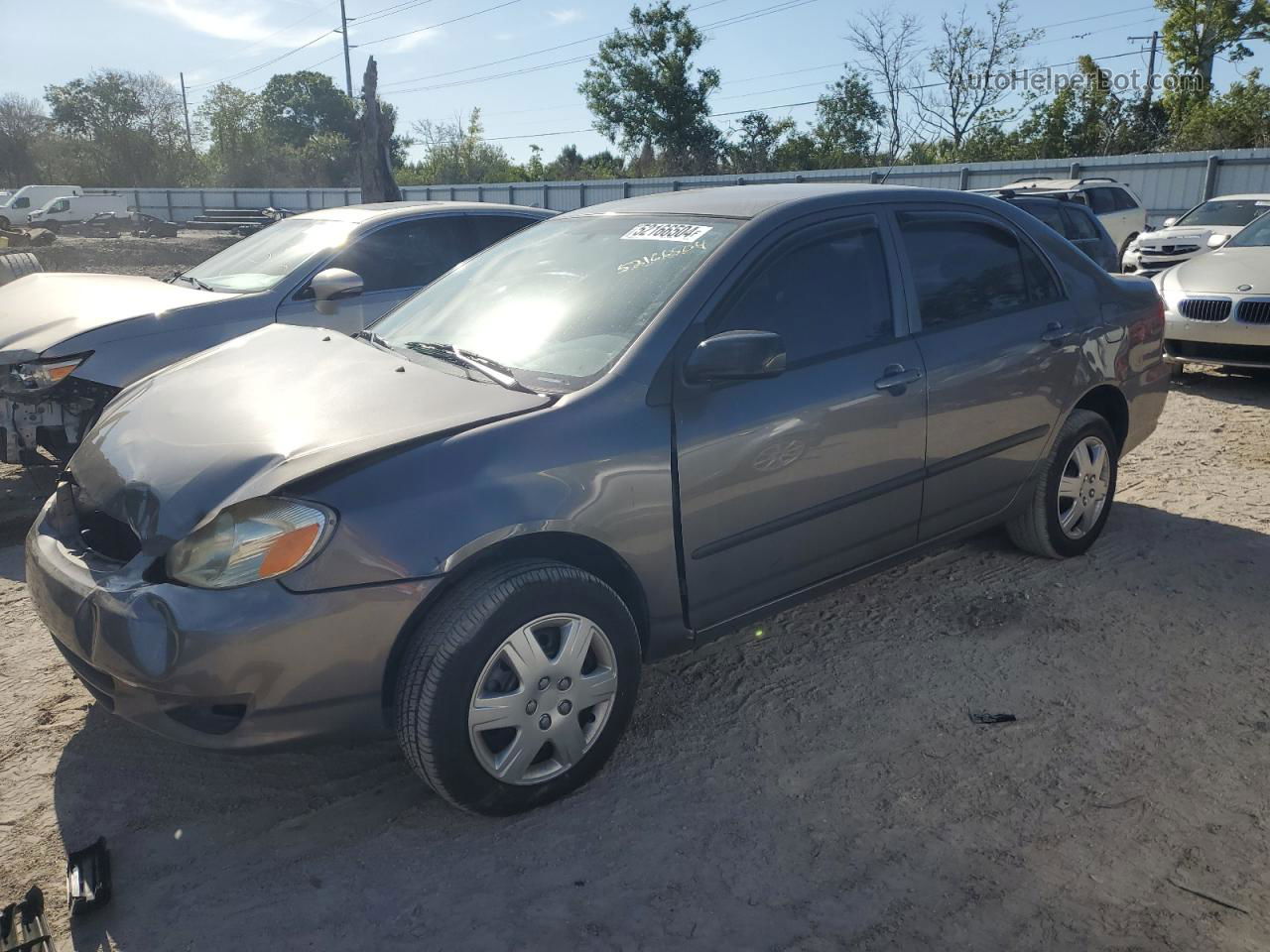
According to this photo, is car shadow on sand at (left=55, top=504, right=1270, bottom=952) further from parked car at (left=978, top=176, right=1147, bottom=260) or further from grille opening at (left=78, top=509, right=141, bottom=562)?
parked car at (left=978, top=176, right=1147, bottom=260)

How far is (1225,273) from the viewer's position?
319 inches

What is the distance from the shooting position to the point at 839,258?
11.3 feet

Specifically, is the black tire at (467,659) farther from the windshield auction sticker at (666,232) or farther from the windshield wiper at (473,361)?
the windshield auction sticker at (666,232)

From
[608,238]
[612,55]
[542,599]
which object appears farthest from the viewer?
[612,55]

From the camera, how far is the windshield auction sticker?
10.8ft

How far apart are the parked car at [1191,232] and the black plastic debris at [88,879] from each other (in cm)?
1351

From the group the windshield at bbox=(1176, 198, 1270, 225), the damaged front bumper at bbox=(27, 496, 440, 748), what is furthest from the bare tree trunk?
the damaged front bumper at bbox=(27, 496, 440, 748)

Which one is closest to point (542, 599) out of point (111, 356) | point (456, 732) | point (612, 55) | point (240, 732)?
point (456, 732)

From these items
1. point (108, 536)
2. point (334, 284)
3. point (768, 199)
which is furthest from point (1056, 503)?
point (108, 536)

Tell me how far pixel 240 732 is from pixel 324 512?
23.6 inches

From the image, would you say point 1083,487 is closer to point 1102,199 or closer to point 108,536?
point 108,536

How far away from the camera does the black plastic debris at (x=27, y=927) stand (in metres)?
2.21

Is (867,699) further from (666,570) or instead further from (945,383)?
(945,383)

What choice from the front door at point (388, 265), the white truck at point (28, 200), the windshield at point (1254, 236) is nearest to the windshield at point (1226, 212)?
the windshield at point (1254, 236)
